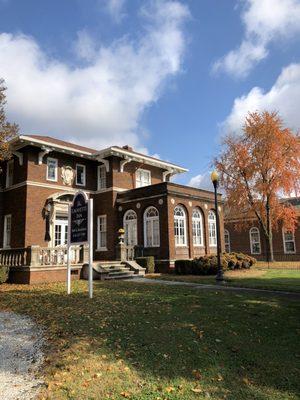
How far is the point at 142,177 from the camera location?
2748cm

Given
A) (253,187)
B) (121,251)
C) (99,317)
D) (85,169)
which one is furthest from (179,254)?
(99,317)

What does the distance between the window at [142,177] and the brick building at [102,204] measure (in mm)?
235

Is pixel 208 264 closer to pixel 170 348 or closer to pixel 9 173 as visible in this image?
pixel 170 348

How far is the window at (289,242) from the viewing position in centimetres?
3591

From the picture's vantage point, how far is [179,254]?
22.4m

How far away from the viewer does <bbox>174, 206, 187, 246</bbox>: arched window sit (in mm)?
22797

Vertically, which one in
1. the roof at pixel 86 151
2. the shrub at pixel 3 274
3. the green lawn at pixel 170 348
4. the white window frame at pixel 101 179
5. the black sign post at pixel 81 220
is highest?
the roof at pixel 86 151

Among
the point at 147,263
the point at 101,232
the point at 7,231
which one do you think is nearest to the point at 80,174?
the point at 101,232

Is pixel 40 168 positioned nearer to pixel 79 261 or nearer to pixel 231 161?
pixel 79 261

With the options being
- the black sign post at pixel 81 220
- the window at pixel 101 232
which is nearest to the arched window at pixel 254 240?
the window at pixel 101 232

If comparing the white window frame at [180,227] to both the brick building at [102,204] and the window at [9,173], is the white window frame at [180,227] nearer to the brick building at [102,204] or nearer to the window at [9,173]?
the brick building at [102,204]

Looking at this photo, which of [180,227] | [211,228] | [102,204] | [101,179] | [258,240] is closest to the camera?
[180,227]

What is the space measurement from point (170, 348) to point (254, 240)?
35.2 m

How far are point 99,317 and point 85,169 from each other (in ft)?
61.6
